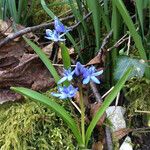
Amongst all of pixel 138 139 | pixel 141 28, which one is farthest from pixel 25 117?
pixel 141 28

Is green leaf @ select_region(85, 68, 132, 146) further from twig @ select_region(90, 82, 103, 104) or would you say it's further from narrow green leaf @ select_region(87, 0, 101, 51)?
narrow green leaf @ select_region(87, 0, 101, 51)

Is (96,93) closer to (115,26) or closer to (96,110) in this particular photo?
(96,110)

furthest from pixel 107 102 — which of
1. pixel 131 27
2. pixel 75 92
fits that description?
pixel 131 27

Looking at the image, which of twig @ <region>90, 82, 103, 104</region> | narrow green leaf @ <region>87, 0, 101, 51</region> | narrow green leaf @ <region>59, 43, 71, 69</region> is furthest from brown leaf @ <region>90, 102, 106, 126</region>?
narrow green leaf @ <region>87, 0, 101, 51</region>

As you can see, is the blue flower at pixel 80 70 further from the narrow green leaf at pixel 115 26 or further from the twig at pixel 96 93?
the narrow green leaf at pixel 115 26

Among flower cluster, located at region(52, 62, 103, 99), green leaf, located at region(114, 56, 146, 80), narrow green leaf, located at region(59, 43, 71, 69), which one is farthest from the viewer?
green leaf, located at region(114, 56, 146, 80)

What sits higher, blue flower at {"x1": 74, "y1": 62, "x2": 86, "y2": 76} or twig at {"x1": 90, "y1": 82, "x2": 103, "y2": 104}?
blue flower at {"x1": 74, "y1": 62, "x2": 86, "y2": 76}

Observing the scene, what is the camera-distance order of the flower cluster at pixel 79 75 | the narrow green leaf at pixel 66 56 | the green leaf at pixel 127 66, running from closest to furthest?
the flower cluster at pixel 79 75 → the narrow green leaf at pixel 66 56 → the green leaf at pixel 127 66

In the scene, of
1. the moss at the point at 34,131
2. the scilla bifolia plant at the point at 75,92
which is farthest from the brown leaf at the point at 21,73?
the scilla bifolia plant at the point at 75,92
